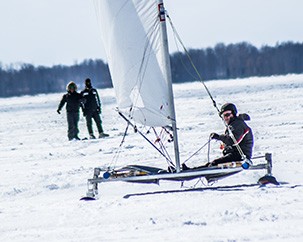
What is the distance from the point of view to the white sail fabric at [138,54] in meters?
6.07

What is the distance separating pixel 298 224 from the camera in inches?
163

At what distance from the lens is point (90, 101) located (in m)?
12.0

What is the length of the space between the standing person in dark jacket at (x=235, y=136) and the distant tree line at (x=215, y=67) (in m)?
75.4

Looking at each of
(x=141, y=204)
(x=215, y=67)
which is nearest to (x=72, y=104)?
(x=141, y=204)

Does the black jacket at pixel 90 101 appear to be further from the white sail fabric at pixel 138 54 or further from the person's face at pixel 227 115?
the person's face at pixel 227 115

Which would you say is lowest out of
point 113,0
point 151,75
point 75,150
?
point 75,150

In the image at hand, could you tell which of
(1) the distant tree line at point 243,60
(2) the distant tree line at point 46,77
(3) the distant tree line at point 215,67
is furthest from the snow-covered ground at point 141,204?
(2) the distant tree line at point 46,77

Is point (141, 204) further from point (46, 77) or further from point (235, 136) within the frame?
point (46, 77)

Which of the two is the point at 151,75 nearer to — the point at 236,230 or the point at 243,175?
the point at 243,175

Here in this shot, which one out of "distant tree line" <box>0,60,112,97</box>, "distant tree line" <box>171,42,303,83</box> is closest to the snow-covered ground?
"distant tree line" <box>171,42,303,83</box>

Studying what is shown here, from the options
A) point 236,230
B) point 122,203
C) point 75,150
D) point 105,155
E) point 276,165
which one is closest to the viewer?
point 236,230

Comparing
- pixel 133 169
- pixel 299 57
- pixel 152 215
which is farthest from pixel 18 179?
pixel 299 57

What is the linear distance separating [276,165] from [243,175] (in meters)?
0.80

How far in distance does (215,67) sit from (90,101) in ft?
283
